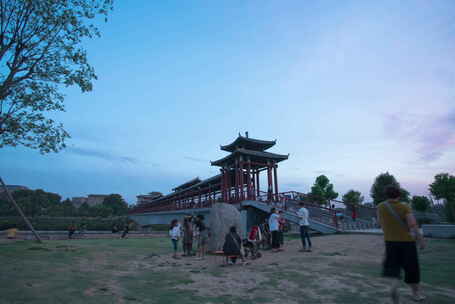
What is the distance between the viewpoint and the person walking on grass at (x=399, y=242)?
11.3 feet

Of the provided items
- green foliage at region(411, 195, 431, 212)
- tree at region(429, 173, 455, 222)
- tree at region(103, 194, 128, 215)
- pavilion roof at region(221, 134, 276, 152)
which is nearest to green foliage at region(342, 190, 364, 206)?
tree at region(429, 173, 455, 222)

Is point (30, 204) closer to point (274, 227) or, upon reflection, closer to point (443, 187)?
point (274, 227)

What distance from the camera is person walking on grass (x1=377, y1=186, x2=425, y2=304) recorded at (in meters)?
3.44

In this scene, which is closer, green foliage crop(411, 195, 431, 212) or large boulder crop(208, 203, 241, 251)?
large boulder crop(208, 203, 241, 251)

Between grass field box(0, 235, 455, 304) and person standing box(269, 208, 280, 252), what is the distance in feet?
5.33

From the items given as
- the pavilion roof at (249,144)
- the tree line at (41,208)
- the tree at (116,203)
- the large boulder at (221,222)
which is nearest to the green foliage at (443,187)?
the pavilion roof at (249,144)

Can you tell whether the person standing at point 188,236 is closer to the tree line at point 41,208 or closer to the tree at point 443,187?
the tree at point 443,187

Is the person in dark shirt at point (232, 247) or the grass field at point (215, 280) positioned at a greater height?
the person in dark shirt at point (232, 247)

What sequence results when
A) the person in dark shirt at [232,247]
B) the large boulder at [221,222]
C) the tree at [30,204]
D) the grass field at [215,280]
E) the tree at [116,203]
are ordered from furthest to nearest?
the tree at [116,203] < the tree at [30,204] < the large boulder at [221,222] < the person in dark shirt at [232,247] < the grass field at [215,280]

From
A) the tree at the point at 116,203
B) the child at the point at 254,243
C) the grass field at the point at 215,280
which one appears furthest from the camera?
the tree at the point at 116,203

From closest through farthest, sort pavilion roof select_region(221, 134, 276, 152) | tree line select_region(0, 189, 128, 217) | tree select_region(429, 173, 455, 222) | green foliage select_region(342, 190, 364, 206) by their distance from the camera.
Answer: pavilion roof select_region(221, 134, 276, 152), tree select_region(429, 173, 455, 222), tree line select_region(0, 189, 128, 217), green foliage select_region(342, 190, 364, 206)

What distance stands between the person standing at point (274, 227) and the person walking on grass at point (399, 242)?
19.6 ft

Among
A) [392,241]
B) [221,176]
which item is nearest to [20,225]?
[221,176]

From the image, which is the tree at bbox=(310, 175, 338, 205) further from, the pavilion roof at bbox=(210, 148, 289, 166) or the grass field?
the grass field
